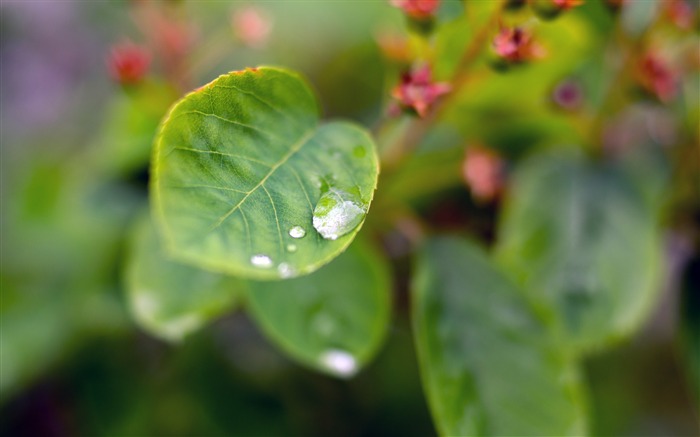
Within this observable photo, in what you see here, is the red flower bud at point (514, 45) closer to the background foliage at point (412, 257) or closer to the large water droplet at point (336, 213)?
the background foliage at point (412, 257)

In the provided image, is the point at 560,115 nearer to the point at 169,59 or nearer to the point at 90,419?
the point at 169,59

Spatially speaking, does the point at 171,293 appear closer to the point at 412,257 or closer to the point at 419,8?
the point at 412,257

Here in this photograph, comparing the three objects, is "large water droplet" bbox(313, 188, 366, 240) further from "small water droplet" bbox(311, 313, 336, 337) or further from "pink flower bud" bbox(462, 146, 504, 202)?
"pink flower bud" bbox(462, 146, 504, 202)

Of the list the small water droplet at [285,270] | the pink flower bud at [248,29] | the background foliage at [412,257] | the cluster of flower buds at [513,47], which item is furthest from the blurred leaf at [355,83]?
the small water droplet at [285,270]

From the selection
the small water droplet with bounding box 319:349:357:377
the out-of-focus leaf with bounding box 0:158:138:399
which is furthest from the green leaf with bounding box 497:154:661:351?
the out-of-focus leaf with bounding box 0:158:138:399

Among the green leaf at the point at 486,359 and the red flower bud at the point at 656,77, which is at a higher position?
the red flower bud at the point at 656,77

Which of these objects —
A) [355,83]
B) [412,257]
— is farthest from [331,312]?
[355,83]
